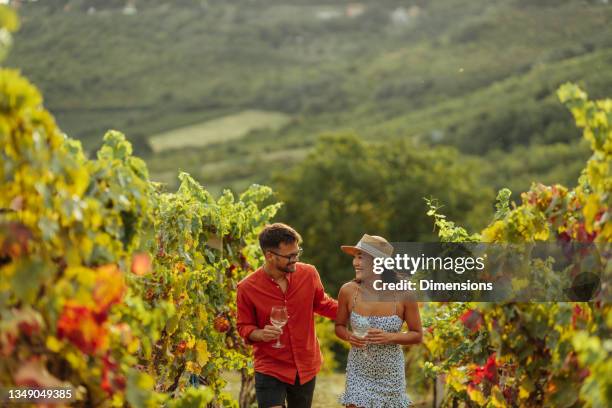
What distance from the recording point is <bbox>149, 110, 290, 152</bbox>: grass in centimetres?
10519

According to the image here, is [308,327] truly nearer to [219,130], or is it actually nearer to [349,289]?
[349,289]

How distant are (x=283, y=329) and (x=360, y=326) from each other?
555mm

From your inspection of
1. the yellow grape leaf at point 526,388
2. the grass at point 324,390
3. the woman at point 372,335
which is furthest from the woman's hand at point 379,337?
the grass at point 324,390

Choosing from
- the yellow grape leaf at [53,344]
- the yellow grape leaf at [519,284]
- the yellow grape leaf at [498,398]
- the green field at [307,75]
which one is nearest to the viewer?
the yellow grape leaf at [53,344]

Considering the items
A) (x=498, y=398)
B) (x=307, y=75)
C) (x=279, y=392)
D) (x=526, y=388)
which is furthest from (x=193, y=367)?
(x=307, y=75)

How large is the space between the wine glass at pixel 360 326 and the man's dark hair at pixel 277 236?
0.63 metres

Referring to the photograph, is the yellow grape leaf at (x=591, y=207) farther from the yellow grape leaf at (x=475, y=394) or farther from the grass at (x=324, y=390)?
the grass at (x=324, y=390)

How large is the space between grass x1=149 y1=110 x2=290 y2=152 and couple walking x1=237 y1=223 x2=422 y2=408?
96442 mm

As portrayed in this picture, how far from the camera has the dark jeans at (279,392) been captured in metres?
5.79

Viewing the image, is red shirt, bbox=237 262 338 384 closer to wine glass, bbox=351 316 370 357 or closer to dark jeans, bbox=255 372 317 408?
dark jeans, bbox=255 372 317 408

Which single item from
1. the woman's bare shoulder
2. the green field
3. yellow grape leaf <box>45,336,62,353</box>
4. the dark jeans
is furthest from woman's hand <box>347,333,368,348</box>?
the green field

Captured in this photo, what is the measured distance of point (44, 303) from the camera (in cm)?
348

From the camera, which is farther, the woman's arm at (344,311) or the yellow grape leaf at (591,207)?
the woman's arm at (344,311)

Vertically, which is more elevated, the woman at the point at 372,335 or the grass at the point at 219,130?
the grass at the point at 219,130
